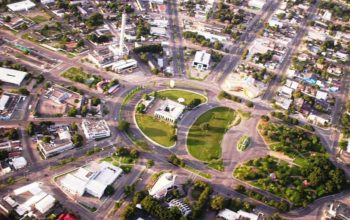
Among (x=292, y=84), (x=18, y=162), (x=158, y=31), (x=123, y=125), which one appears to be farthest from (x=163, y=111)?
(x=292, y=84)

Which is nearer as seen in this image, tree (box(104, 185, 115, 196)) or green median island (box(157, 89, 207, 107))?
tree (box(104, 185, 115, 196))

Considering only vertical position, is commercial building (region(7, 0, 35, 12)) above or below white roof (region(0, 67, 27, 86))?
above

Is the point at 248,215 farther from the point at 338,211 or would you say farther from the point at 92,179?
the point at 92,179

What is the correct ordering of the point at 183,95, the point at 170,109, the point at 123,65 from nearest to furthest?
the point at 170,109
the point at 183,95
the point at 123,65

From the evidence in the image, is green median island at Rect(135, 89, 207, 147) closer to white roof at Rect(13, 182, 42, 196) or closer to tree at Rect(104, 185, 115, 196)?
tree at Rect(104, 185, 115, 196)

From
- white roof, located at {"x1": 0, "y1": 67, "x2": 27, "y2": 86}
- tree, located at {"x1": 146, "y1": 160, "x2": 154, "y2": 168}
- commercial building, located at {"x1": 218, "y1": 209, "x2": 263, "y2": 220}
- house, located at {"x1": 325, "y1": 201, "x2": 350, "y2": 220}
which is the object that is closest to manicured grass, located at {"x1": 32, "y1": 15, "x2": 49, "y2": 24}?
white roof, located at {"x1": 0, "y1": 67, "x2": 27, "y2": 86}

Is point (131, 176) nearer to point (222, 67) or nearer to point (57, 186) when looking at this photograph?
point (57, 186)
